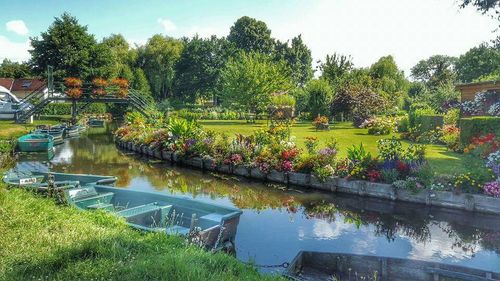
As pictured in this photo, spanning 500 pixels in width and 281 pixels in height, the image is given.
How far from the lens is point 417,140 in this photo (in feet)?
80.3

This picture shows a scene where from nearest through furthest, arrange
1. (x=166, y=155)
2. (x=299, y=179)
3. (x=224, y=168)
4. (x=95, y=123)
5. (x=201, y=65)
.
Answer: (x=299, y=179) < (x=224, y=168) < (x=166, y=155) < (x=95, y=123) < (x=201, y=65)

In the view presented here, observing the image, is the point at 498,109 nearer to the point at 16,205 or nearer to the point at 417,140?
the point at 417,140

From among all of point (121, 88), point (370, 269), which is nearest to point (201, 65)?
point (121, 88)

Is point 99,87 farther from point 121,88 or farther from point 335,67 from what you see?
point 335,67

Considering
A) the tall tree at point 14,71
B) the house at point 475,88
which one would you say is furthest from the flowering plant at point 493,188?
the tall tree at point 14,71

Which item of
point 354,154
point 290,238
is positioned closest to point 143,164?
point 354,154

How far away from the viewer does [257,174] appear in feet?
54.0

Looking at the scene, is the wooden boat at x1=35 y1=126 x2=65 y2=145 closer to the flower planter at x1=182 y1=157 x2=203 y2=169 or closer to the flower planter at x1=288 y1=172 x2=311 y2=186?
the flower planter at x1=182 y1=157 x2=203 y2=169

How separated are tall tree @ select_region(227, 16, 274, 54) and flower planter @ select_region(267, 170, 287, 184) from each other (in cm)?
5296

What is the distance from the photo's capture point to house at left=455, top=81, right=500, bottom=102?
21953 millimetres

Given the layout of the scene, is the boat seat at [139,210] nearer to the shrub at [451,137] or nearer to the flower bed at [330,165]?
the flower bed at [330,165]

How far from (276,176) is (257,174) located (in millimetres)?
927

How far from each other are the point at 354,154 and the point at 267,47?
5600 centimetres

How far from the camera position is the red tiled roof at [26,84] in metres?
59.7
